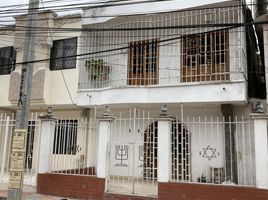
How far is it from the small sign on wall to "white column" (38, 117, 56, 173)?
8.18 ft

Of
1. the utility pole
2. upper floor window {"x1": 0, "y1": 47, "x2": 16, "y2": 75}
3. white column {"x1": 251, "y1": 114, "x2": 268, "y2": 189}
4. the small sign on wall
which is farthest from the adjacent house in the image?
the small sign on wall

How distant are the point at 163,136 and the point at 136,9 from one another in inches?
219

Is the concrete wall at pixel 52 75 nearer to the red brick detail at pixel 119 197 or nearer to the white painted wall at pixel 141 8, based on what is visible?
the white painted wall at pixel 141 8

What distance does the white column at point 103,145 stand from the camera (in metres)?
8.84

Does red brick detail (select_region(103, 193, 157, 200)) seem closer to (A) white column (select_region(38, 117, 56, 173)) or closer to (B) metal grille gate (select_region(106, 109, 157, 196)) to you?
(B) metal grille gate (select_region(106, 109, 157, 196))

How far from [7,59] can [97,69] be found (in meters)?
5.01

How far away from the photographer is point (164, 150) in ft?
27.2

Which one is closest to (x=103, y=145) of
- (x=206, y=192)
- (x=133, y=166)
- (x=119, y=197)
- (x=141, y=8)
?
(x=133, y=166)

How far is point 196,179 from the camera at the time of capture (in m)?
10.8

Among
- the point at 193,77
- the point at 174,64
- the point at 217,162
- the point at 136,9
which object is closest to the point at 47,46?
the point at 136,9

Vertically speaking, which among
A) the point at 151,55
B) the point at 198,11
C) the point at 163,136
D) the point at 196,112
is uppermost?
the point at 198,11

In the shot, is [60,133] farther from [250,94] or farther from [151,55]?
[250,94]

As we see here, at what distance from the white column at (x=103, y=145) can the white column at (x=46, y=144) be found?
1.76 metres

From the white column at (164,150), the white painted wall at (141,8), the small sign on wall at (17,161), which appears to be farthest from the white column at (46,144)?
the white painted wall at (141,8)
